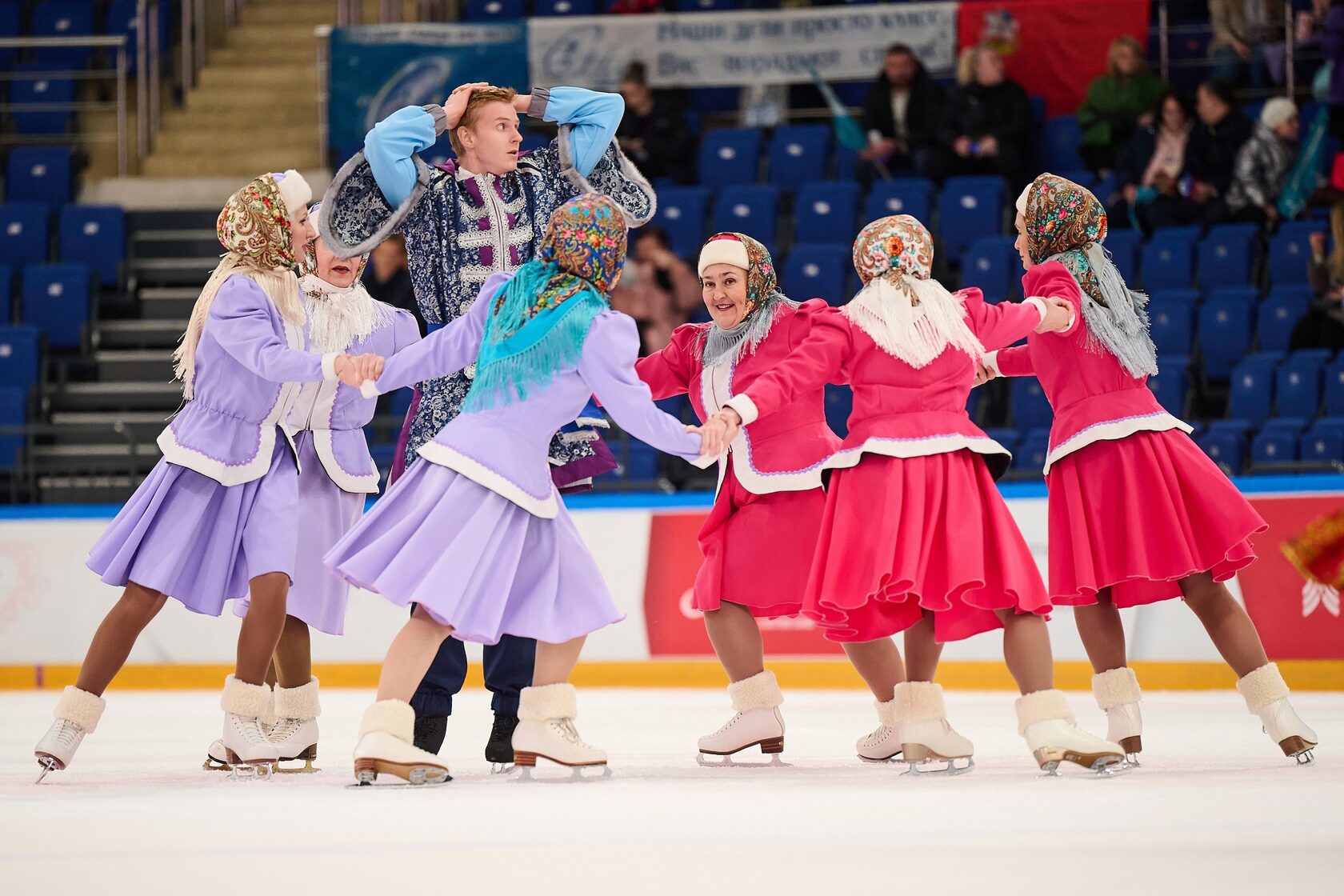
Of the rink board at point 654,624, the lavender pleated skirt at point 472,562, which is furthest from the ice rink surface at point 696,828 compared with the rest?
the rink board at point 654,624

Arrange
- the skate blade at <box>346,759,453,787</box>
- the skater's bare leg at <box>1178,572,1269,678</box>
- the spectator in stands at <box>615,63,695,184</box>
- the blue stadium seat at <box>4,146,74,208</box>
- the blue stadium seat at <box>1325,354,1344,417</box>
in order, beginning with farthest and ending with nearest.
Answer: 1. the blue stadium seat at <box>4,146,74,208</box>
2. the spectator in stands at <box>615,63,695,184</box>
3. the blue stadium seat at <box>1325,354,1344,417</box>
4. the skater's bare leg at <box>1178,572,1269,678</box>
5. the skate blade at <box>346,759,453,787</box>

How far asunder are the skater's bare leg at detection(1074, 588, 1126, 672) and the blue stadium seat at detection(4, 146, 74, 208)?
9.06 meters

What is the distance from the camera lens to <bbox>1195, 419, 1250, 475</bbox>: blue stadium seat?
26.9 ft

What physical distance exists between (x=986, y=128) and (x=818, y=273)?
1.67 meters

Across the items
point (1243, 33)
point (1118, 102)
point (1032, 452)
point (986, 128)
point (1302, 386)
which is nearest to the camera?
point (1032, 452)

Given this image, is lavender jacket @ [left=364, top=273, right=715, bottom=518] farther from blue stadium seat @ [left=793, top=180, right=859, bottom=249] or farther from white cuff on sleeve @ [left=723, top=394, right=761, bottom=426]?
blue stadium seat @ [left=793, top=180, right=859, bottom=249]

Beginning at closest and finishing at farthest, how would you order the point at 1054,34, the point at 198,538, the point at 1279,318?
the point at 198,538 < the point at 1279,318 < the point at 1054,34

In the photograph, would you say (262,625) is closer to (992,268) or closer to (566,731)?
(566,731)

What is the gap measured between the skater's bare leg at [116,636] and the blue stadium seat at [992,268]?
610 cm

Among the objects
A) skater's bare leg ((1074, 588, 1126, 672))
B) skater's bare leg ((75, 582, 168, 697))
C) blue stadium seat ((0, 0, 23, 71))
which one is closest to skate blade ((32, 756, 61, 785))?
skater's bare leg ((75, 582, 168, 697))

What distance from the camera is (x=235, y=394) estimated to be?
436cm

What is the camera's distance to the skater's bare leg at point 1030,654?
4.00 meters

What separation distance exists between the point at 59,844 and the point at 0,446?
681 cm

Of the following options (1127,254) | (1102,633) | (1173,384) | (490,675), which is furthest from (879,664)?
(1127,254)
